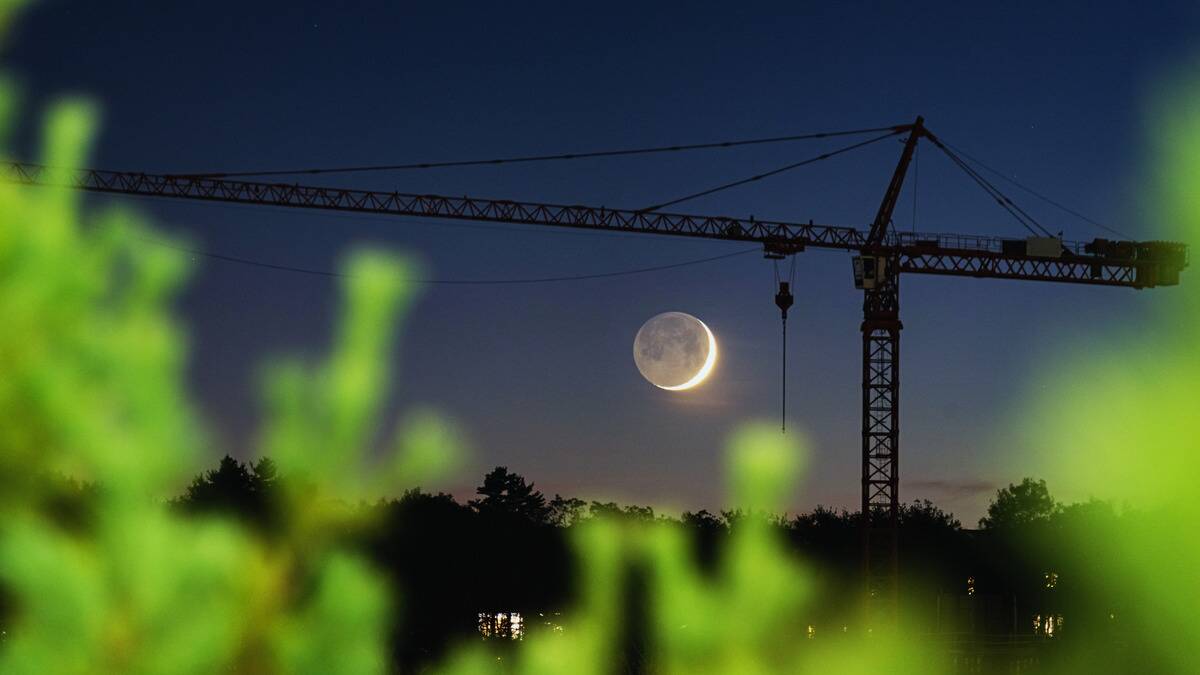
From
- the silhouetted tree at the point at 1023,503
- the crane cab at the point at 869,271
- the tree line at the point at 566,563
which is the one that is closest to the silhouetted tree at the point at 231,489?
the tree line at the point at 566,563

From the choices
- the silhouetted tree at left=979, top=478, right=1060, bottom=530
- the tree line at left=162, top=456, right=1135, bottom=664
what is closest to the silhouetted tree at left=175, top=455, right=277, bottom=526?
the tree line at left=162, top=456, right=1135, bottom=664

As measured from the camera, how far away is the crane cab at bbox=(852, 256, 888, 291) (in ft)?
245

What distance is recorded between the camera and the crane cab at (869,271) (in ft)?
245

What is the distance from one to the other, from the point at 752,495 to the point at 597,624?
0.72m

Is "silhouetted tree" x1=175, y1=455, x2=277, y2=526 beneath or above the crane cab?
beneath

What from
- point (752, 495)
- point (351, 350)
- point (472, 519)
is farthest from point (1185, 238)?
point (472, 519)

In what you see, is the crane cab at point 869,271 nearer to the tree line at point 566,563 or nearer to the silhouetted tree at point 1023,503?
the tree line at point 566,563

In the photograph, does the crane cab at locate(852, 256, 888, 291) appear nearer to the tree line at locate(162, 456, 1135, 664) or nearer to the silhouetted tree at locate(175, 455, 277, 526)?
the tree line at locate(162, 456, 1135, 664)

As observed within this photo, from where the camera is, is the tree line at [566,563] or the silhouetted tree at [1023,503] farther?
the silhouetted tree at [1023,503]

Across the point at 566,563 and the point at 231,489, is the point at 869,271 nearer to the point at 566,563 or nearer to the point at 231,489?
the point at 566,563

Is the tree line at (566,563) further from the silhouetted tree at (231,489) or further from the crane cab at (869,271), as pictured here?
the crane cab at (869,271)

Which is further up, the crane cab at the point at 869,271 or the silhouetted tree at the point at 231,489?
the crane cab at the point at 869,271

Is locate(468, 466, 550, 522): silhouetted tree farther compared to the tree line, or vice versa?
locate(468, 466, 550, 522): silhouetted tree

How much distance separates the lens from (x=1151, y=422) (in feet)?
13.8
